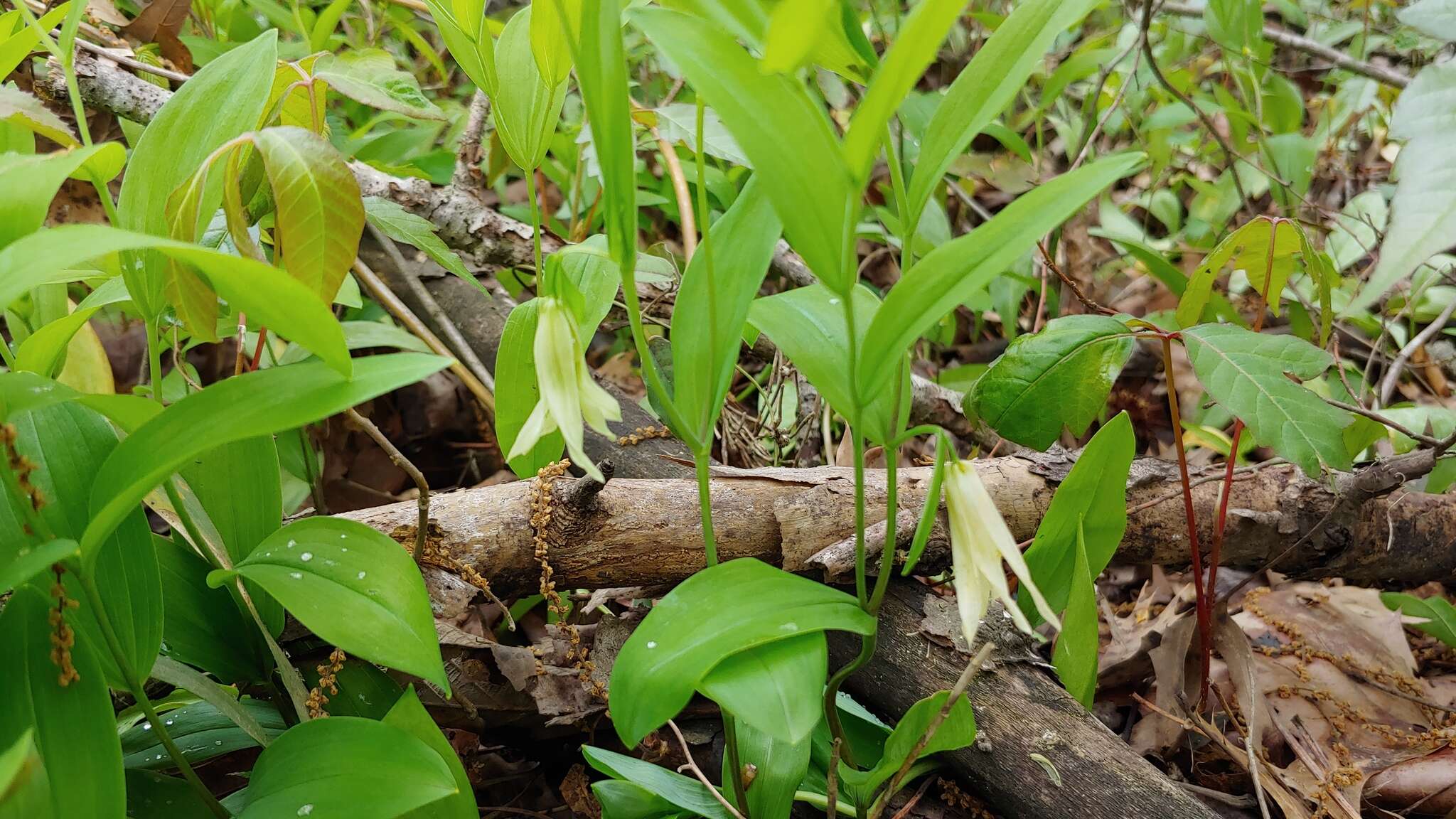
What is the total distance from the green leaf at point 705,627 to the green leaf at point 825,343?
14cm

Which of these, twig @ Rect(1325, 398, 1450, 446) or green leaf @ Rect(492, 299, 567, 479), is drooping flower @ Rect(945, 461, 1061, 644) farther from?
twig @ Rect(1325, 398, 1450, 446)

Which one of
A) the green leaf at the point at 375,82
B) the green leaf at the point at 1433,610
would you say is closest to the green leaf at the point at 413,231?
the green leaf at the point at 375,82

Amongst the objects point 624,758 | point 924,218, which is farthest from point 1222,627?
point 924,218

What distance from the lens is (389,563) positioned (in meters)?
0.69

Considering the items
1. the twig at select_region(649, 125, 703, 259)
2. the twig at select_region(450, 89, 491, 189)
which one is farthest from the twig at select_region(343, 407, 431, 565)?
the twig at select_region(450, 89, 491, 189)

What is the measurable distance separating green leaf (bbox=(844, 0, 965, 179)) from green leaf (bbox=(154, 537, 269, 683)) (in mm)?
684

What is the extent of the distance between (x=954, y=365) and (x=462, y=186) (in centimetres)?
114

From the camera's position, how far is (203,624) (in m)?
0.82

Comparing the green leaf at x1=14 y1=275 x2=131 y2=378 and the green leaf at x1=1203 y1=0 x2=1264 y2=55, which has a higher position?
the green leaf at x1=1203 y1=0 x2=1264 y2=55

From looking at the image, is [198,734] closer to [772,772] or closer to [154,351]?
[154,351]

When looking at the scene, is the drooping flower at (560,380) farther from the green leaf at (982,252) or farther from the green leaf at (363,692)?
the green leaf at (363,692)

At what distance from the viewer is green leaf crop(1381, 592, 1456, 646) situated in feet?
3.56

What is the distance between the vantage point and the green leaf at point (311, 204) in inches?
25.8

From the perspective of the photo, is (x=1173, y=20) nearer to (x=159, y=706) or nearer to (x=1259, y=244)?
(x=1259, y=244)
